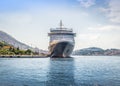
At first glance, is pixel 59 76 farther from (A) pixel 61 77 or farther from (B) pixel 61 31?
(B) pixel 61 31

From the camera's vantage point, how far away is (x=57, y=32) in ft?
595

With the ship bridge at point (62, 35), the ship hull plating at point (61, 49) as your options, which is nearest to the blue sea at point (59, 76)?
the ship hull plating at point (61, 49)

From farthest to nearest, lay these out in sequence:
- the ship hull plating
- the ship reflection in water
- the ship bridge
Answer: the ship bridge
the ship hull plating
the ship reflection in water

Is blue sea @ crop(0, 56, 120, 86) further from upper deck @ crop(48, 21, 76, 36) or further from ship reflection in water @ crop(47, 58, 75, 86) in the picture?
upper deck @ crop(48, 21, 76, 36)

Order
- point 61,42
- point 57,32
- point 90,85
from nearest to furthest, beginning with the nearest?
point 90,85 → point 61,42 → point 57,32

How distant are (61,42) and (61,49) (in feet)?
16.2

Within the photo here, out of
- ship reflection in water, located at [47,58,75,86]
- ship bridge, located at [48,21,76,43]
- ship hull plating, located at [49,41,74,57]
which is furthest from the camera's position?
ship bridge, located at [48,21,76,43]

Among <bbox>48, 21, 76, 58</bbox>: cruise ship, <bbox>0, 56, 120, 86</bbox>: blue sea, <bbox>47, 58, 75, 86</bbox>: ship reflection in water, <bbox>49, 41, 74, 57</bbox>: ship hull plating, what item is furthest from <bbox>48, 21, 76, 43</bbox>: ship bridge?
<bbox>47, 58, 75, 86</bbox>: ship reflection in water

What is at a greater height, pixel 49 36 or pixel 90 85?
pixel 49 36

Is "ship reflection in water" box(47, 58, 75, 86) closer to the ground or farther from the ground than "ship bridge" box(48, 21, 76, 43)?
closer to the ground

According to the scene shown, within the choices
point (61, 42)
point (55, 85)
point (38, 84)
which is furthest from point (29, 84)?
point (61, 42)

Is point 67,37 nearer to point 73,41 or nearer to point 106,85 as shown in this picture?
point 73,41

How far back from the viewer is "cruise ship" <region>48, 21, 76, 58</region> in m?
170

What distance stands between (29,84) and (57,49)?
12649 cm
